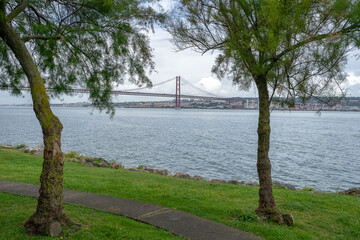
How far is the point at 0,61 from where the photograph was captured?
7.29 metres

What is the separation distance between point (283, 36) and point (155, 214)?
11.7 feet

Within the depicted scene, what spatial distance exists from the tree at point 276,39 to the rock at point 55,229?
3.50m

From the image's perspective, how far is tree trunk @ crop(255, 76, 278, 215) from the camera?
561cm

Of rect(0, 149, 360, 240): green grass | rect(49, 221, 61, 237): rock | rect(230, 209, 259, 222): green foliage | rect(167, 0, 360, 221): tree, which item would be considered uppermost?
rect(167, 0, 360, 221): tree

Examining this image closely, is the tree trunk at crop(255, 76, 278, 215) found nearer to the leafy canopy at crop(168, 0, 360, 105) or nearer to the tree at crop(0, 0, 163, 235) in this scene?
the leafy canopy at crop(168, 0, 360, 105)

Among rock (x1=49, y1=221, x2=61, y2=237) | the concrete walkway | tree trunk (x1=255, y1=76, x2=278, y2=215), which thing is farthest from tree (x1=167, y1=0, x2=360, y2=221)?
rock (x1=49, y1=221, x2=61, y2=237)

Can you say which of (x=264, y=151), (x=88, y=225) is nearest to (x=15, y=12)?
(x=88, y=225)

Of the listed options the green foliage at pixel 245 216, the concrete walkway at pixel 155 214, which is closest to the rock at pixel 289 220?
the green foliage at pixel 245 216

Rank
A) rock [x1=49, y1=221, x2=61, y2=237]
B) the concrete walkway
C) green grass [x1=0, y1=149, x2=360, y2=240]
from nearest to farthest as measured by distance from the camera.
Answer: rock [x1=49, y1=221, x2=61, y2=237] < the concrete walkway < green grass [x1=0, y1=149, x2=360, y2=240]

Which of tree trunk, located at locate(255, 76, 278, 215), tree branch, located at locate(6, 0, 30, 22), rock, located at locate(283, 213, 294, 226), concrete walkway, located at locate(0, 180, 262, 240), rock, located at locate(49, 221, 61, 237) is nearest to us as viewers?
rock, located at locate(49, 221, 61, 237)

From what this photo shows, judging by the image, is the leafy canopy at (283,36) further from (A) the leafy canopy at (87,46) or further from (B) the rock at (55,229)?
(B) the rock at (55,229)

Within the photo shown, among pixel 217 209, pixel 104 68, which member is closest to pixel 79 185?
pixel 104 68

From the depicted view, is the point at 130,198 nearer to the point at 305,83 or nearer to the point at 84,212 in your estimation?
the point at 84,212

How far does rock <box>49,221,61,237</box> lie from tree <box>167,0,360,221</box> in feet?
11.5
